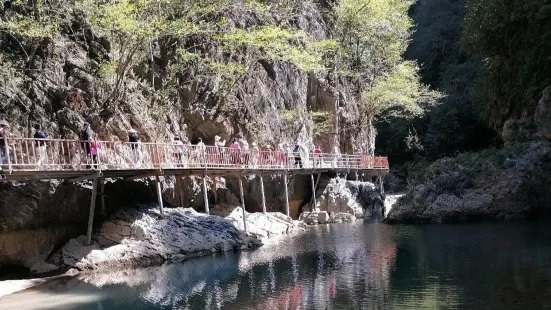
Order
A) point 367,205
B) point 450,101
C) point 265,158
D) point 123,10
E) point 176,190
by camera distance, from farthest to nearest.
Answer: point 450,101
point 367,205
point 265,158
point 176,190
point 123,10

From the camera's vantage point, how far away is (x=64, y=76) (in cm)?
1908

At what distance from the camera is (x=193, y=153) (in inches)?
778

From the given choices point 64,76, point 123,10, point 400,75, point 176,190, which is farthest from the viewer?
point 400,75

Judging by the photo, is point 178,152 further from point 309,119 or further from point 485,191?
point 309,119

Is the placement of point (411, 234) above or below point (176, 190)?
below

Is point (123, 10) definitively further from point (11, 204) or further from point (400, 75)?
point (400, 75)

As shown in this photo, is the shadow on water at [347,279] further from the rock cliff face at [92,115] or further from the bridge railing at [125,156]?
the bridge railing at [125,156]

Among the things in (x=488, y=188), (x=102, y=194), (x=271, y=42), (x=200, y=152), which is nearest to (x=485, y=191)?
(x=488, y=188)

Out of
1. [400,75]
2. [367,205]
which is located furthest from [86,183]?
[400,75]

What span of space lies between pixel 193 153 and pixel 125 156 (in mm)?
2801

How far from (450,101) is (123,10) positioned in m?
33.0

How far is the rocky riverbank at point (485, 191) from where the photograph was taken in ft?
75.8

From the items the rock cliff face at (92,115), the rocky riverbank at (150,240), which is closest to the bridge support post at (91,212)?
the rocky riverbank at (150,240)

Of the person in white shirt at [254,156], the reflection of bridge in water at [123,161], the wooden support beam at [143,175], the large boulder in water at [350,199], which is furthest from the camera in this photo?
the large boulder in water at [350,199]
